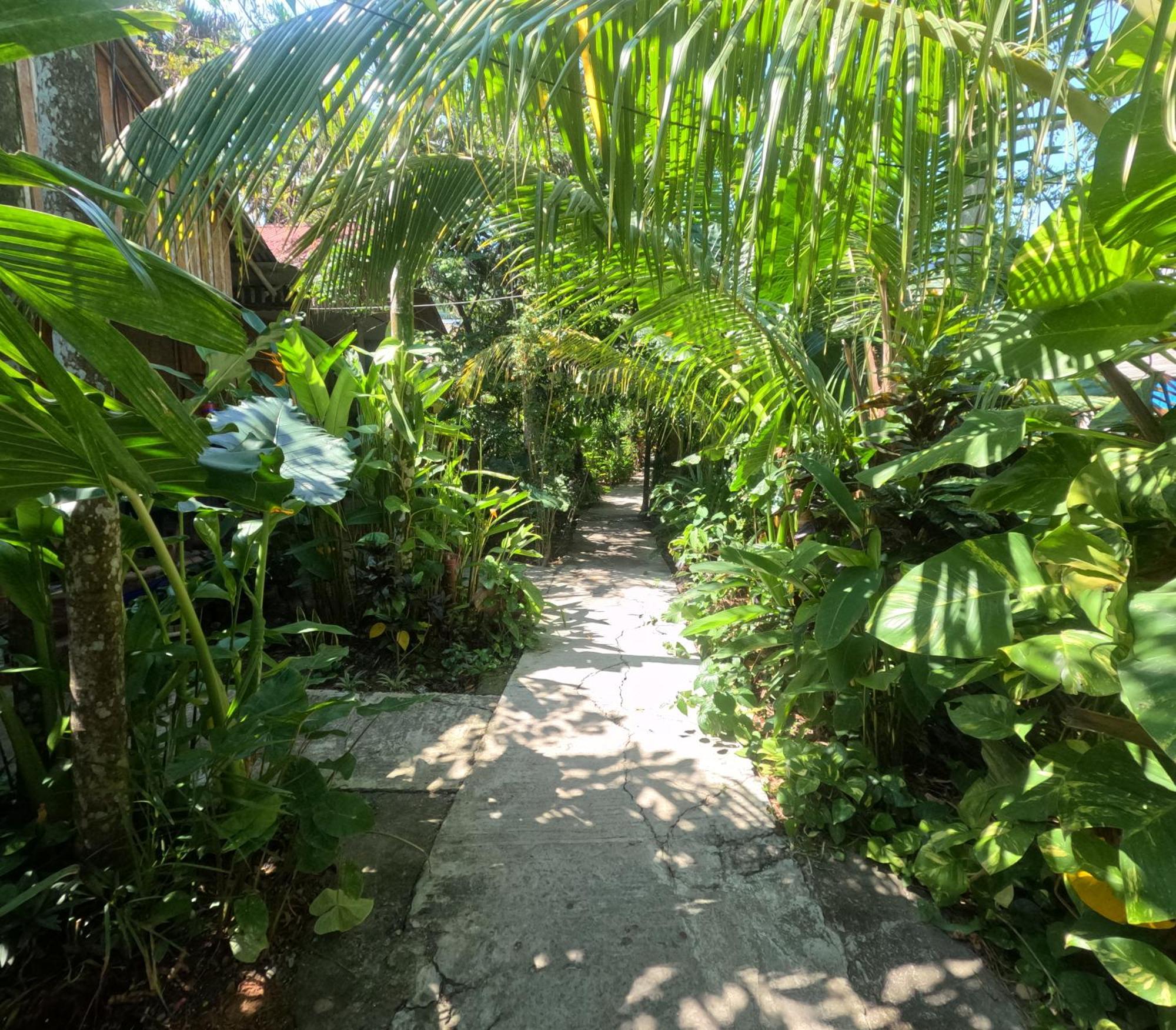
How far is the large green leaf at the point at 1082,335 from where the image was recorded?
4.02ft

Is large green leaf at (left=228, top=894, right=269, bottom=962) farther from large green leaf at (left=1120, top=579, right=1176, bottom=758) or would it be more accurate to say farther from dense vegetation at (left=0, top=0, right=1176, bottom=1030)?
large green leaf at (left=1120, top=579, right=1176, bottom=758)

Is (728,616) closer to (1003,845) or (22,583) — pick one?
(1003,845)

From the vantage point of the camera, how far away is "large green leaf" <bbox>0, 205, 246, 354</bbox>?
722 mm

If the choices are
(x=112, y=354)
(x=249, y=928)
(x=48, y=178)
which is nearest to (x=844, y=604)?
(x=249, y=928)

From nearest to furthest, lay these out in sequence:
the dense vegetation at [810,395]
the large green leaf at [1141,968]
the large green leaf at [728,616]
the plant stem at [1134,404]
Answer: the dense vegetation at [810,395] < the large green leaf at [1141,968] < the plant stem at [1134,404] < the large green leaf at [728,616]

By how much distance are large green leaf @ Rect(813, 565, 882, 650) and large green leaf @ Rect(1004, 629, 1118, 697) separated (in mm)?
528

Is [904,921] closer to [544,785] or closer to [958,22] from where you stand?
[544,785]

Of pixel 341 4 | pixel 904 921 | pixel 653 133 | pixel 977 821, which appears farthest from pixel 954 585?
pixel 341 4

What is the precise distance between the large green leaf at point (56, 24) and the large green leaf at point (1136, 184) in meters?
1.29

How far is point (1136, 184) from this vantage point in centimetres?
103

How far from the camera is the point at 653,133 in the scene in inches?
60.4

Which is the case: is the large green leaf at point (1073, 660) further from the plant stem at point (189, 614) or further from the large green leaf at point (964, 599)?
the plant stem at point (189, 614)

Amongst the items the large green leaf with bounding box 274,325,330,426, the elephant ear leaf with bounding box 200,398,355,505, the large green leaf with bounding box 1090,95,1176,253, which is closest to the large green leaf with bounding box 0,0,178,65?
the elephant ear leaf with bounding box 200,398,355,505

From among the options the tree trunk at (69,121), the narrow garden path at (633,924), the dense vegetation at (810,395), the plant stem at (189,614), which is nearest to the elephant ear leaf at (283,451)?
the dense vegetation at (810,395)
